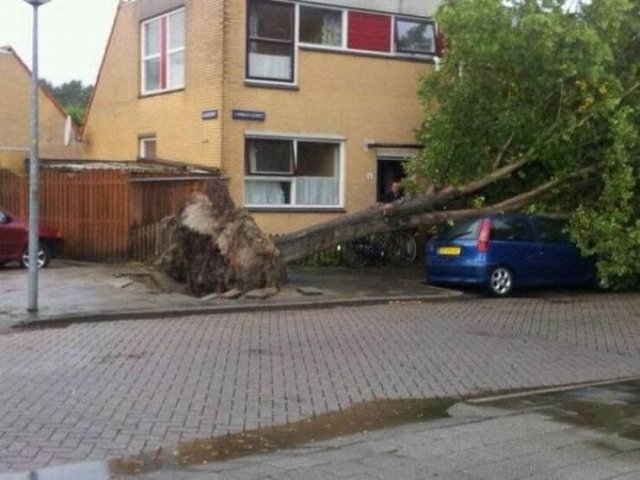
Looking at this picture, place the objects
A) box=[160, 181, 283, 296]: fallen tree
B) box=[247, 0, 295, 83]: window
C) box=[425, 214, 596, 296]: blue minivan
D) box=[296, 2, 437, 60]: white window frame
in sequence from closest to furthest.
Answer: box=[160, 181, 283, 296]: fallen tree < box=[425, 214, 596, 296]: blue minivan < box=[247, 0, 295, 83]: window < box=[296, 2, 437, 60]: white window frame

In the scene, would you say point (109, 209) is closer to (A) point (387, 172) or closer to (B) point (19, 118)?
(A) point (387, 172)

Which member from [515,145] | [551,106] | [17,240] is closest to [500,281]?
[515,145]

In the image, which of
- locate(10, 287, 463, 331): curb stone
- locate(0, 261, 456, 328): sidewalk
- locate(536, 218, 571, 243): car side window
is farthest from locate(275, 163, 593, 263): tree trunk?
locate(10, 287, 463, 331): curb stone

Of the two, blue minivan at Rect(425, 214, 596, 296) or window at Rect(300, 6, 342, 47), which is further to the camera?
window at Rect(300, 6, 342, 47)

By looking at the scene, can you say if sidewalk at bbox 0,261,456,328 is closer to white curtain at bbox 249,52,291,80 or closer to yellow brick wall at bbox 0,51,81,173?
white curtain at bbox 249,52,291,80

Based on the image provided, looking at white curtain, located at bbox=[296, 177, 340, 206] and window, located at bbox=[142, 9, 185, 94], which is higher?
window, located at bbox=[142, 9, 185, 94]

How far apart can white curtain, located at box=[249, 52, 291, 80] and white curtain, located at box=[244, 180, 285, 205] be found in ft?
8.03

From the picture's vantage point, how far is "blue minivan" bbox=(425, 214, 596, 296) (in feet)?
60.2

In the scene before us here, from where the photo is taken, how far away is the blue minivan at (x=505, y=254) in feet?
60.2

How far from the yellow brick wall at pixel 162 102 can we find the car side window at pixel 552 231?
724 cm

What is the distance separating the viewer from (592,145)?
19094mm

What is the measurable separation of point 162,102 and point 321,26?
4.29 m

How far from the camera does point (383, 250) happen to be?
2280 cm

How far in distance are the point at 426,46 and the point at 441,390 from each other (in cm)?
1647
